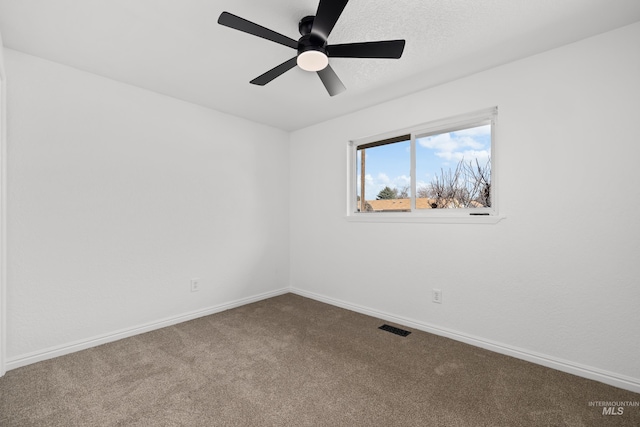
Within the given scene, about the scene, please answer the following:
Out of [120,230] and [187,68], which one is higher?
[187,68]

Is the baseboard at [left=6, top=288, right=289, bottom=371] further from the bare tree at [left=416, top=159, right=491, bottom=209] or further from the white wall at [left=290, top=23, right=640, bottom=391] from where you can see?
the bare tree at [left=416, top=159, right=491, bottom=209]

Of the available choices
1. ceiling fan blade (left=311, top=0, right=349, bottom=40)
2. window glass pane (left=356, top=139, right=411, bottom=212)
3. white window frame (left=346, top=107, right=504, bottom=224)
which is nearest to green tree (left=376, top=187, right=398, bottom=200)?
window glass pane (left=356, top=139, right=411, bottom=212)

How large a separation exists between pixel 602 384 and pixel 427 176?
1.96m

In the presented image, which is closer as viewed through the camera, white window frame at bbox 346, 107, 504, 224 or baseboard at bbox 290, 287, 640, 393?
baseboard at bbox 290, 287, 640, 393

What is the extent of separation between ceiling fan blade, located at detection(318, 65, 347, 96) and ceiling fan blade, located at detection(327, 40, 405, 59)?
176 millimetres

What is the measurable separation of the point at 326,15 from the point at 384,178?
80.8 inches

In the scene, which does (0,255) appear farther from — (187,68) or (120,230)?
(187,68)

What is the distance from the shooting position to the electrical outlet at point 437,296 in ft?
8.66

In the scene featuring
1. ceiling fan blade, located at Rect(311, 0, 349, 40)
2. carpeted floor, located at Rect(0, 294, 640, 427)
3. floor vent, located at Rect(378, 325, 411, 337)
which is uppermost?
ceiling fan blade, located at Rect(311, 0, 349, 40)

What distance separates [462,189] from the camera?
267cm

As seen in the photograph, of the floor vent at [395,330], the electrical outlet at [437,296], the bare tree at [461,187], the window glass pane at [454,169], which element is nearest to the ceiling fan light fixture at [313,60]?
the window glass pane at [454,169]

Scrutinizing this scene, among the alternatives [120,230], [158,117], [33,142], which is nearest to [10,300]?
[120,230]

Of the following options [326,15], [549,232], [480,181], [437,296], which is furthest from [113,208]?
[549,232]

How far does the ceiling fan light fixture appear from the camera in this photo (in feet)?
5.58
